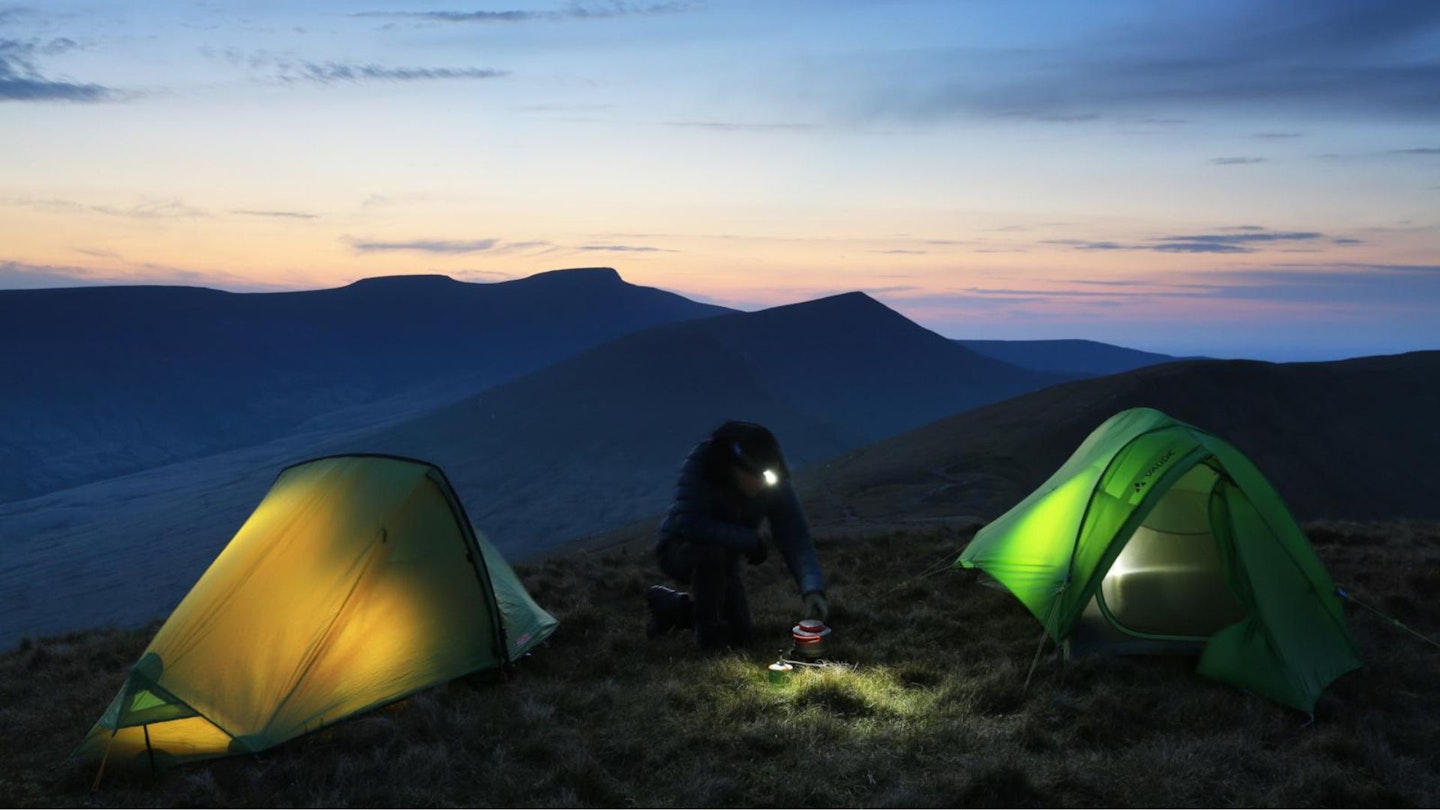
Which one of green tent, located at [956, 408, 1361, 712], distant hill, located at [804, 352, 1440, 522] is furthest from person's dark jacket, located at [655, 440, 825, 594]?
distant hill, located at [804, 352, 1440, 522]

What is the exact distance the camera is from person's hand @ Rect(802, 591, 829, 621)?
819 cm

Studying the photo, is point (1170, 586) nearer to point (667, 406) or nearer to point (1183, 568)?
point (1183, 568)

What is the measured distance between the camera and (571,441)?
348 feet

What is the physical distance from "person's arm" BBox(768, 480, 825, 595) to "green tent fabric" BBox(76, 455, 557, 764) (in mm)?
2550

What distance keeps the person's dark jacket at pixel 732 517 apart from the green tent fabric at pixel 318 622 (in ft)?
6.06

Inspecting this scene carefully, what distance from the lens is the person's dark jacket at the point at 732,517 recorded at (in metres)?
8.45

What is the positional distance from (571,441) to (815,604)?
3915 inches

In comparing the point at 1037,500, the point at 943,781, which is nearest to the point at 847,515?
the point at 1037,500

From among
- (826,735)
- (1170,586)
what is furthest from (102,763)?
(1170,586)

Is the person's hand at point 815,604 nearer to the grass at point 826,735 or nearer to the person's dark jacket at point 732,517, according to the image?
the person's dark jacket at point 732,517

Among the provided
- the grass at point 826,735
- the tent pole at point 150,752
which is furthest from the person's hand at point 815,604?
the tent pole at point 150,752

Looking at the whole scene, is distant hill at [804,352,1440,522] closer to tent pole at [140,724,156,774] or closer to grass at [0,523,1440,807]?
grass at [0,523,1440,807]

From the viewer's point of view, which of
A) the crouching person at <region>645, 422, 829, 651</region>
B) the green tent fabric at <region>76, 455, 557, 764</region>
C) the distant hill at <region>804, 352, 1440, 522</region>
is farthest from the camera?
the distant hill at <region>804, 352, 1440, 522</region>

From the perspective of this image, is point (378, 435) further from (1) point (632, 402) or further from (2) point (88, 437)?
(2) point (88, 437)
